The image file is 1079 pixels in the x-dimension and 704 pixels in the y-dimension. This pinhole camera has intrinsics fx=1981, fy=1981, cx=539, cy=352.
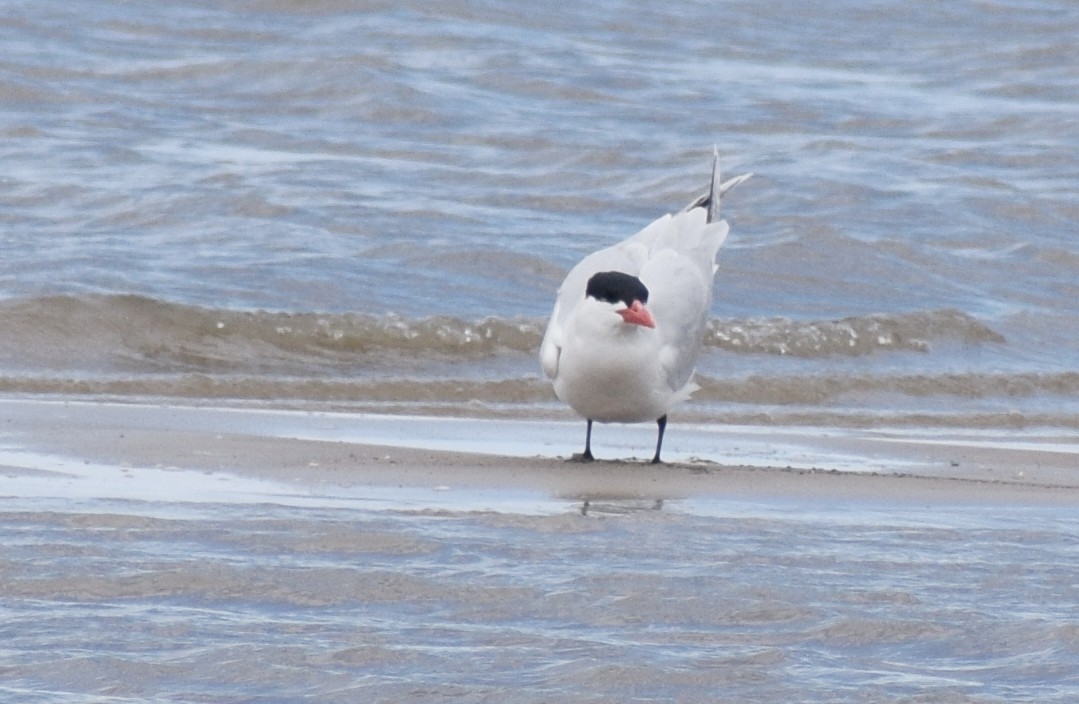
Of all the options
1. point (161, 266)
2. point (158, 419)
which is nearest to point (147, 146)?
point (161, 266)

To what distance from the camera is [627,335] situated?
7168 mm

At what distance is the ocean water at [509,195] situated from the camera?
1038cm

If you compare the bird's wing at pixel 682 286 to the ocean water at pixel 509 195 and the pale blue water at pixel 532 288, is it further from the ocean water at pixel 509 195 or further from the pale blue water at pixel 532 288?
the ocean water at pixel 509 195

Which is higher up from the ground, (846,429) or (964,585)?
(964,585)

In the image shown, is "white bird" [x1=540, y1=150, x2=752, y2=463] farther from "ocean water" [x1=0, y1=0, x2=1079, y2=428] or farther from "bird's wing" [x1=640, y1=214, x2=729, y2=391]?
"ocean water" [x1=0, y1=0, x2=1079, y2=428]

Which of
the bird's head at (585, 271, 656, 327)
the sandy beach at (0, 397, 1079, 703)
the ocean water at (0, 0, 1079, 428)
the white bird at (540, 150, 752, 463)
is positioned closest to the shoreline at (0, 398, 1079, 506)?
the sandy beach at (0, 397, 1079, 703)

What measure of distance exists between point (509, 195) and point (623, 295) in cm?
721

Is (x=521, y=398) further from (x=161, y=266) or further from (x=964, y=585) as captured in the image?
(x=964, y=585)

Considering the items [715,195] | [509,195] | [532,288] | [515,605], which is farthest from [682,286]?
[509,195]

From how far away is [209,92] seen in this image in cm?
1680

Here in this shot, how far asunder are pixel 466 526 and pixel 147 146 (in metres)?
9.79

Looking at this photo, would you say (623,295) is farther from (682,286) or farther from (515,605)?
(515,605)

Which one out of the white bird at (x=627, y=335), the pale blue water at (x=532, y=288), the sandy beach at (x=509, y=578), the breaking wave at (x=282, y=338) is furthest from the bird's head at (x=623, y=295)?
the breaking wave at (x=282, y=338)

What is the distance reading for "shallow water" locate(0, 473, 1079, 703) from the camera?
13.2ft
